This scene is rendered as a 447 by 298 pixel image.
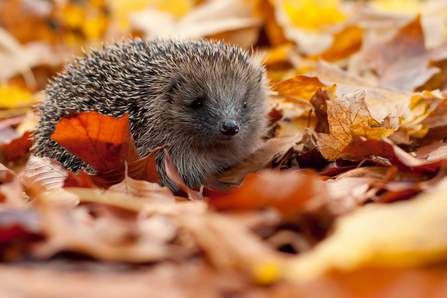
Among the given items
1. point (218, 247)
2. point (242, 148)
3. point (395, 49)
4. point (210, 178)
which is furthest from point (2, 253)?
point (395, 49)

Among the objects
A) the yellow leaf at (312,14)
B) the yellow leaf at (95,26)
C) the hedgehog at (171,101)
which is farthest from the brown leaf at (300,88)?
the yellow leaf at (95,26)

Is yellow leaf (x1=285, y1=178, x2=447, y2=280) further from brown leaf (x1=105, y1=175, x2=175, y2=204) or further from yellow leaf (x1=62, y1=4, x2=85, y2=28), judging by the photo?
yellow leaf (x1=62, y1=4, x2=85, y2=28)

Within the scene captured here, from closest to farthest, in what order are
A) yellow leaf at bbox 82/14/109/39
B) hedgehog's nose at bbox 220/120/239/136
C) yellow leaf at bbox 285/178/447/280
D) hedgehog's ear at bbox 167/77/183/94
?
yellow leaf at bbox 285/178/447/280
hedgehog's nose at bbox 220/120/239/136
hedgehog's ear at bbox 167/77/183/94
yellow leaf at bbox 82/14/109/39

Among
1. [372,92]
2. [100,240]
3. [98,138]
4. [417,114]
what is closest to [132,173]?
[98,138]

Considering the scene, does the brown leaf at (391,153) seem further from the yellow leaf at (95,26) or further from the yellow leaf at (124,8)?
the yellow leaf at (95,26)

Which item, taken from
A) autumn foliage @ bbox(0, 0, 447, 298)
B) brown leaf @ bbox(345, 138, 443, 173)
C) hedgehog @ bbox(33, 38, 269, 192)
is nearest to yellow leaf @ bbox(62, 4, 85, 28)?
autumn foliage @ bbox(0, 0, 447, 298)

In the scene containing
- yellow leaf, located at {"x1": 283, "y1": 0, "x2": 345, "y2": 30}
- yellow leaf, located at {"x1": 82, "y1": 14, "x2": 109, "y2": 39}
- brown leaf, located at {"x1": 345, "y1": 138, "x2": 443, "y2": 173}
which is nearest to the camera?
brown leaf, located at {"x1": 345, "y1": 138, "x2": 443, "y2": 173}

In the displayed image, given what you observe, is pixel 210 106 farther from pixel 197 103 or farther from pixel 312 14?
pixel 312 14
